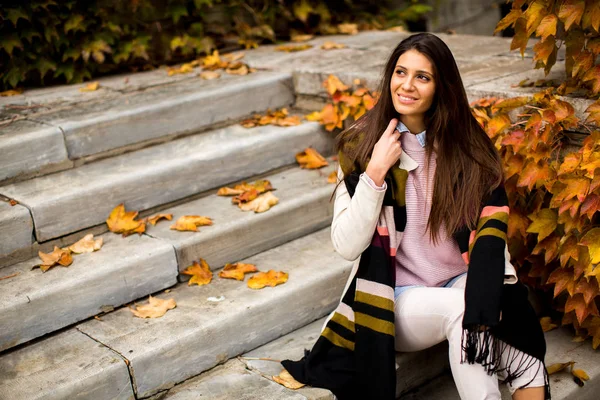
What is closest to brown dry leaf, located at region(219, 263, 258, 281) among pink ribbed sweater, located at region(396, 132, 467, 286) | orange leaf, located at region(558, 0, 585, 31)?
pink ribbed sweater, located at region(396, 132, 467, 286)

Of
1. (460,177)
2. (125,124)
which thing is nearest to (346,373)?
(460,177)

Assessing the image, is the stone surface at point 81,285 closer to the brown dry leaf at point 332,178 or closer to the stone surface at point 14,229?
the stone surface at point 14,229

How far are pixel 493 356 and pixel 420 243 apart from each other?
0.49m

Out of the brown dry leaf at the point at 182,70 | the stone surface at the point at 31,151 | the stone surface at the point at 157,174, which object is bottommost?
the stone surface at the point at 157,174

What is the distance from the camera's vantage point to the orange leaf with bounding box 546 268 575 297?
311 centimetres

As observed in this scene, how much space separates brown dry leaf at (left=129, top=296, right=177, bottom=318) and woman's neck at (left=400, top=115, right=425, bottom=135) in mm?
1266

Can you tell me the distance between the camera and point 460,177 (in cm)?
269

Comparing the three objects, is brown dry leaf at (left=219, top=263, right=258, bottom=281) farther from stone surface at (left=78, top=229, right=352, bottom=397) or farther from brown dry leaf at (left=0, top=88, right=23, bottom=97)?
A: brown dry leaf at (left=0, top=88, right=23, bottom=97)

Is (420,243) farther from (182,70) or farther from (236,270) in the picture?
(182,70)

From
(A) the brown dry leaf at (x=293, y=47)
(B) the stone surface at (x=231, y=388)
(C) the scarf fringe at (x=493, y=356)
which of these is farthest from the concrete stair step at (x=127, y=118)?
(C) the scarf fringe at (x=493, y=356)

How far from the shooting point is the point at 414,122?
2.74 m

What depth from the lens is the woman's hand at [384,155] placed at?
2.55m

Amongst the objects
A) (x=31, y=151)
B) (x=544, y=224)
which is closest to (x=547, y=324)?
(x=544, y=224)

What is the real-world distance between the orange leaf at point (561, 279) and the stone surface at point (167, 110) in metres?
2.04
